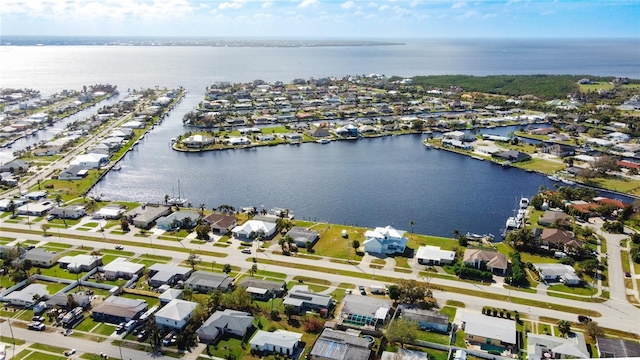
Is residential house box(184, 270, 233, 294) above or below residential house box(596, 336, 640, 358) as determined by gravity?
below

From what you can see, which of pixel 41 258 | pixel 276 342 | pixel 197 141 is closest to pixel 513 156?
pixel 197 141

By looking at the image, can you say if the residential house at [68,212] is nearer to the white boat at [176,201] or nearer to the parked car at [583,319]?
the white boat at [176,201]

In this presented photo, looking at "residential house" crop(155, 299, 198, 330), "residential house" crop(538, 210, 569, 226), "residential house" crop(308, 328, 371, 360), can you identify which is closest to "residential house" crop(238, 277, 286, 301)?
"residential house" crop(155, 299, 198, 330)

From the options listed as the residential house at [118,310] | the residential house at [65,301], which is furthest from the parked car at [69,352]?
the residential house at [65,301]

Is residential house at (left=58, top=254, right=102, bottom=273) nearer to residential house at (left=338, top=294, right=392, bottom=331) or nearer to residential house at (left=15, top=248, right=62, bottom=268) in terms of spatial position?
residential house at (left=15, top=248, right=62, bottom=268)

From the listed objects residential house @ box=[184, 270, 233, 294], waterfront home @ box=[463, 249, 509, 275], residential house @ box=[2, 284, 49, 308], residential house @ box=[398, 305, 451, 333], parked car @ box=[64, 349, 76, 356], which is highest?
waterfront home @ box=[463, 249, 509, 275]

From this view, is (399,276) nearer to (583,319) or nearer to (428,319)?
(428,319)
